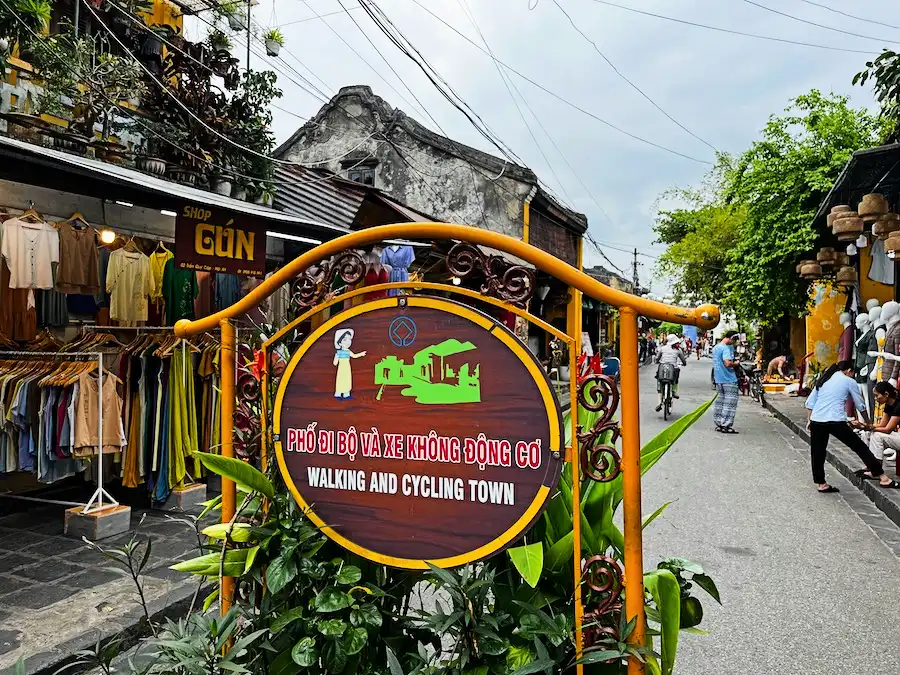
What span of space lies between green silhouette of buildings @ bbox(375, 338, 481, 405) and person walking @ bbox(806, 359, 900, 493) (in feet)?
21.4

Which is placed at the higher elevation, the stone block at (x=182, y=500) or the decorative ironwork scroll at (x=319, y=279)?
the decorative ironwork scroll at (x=319, y=279)

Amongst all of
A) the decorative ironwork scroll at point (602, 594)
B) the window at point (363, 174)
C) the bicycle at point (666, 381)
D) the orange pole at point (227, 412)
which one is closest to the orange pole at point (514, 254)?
the orange pole at point (227, 412)

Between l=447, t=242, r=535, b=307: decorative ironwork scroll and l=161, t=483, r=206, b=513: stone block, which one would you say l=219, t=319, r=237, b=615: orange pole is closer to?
l=447, t=242, r=535, b=307: decorative ironwork scroll

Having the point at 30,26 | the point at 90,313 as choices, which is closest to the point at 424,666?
the point at 90,313

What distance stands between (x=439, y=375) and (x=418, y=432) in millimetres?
176

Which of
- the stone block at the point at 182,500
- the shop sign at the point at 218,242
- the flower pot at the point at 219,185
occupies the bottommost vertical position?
the stone block at the point at 182,500

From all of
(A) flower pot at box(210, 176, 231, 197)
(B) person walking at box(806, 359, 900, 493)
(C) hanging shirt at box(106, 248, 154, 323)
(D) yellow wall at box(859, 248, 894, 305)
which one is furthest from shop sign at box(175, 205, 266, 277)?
(D) yellow wall at box(859, 248, 894, 305)

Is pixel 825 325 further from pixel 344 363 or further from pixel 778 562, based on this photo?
pixel 344 363

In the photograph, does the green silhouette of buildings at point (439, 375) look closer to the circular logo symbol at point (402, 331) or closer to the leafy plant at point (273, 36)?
the circular logo symbol at point (402, 331)

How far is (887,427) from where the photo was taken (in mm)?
7070

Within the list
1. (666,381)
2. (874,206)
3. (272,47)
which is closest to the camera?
(874,206)

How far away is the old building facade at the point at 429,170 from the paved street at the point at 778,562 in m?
9.41

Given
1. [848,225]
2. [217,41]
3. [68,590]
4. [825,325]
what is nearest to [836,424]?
[848,225]

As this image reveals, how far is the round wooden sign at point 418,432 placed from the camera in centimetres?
175
